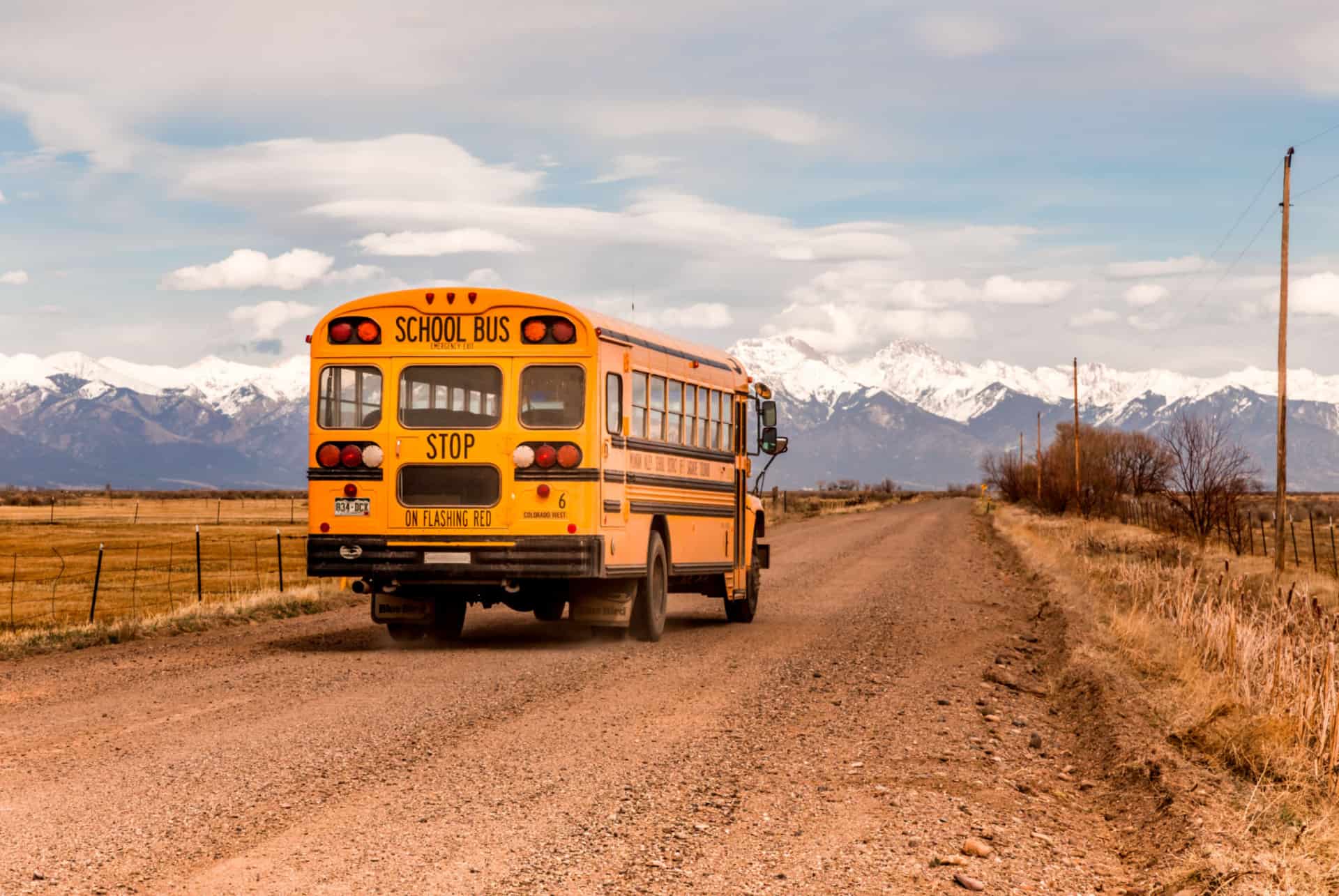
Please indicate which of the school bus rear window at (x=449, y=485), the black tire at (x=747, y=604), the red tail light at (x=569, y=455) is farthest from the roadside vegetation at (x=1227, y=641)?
the school bus rear window at (x=449, y=485)

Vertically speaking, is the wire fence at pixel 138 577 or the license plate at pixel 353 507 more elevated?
the license plate at pixel 353 507

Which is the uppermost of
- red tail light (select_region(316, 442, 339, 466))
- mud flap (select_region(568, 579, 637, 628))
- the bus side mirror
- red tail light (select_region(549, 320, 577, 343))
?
red tail light (select_region(549, 320, 577, 343))

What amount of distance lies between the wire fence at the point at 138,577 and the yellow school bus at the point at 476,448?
20.3 feet

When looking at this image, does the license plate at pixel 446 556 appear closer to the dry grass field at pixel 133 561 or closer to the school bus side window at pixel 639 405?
the school bus side window at pixel 639 405

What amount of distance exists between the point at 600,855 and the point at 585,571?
7479 millimetres

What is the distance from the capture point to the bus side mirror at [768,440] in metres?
18.1

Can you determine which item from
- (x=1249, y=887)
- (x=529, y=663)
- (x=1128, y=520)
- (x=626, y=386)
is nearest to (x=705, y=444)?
(x=626, y=386)

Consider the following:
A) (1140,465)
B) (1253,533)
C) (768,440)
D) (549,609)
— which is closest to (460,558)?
(549,609)

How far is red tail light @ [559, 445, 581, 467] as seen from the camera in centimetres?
1387

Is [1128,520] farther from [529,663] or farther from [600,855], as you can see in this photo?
[600,855]

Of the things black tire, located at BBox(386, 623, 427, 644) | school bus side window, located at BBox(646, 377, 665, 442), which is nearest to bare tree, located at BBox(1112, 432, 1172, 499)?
school bus side window, located at BBox(646, 377, 665, 442)

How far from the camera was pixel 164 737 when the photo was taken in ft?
30.7

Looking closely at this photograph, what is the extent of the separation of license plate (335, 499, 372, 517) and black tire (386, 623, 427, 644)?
1659mm

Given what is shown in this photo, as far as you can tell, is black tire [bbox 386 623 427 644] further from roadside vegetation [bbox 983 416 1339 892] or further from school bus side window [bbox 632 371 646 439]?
roadside vegetation [bbox 983 416 1339 892]
